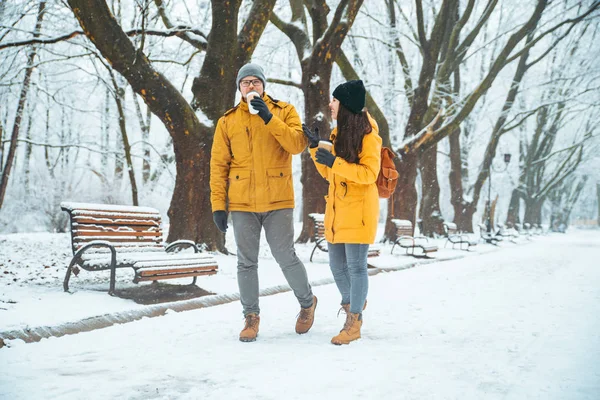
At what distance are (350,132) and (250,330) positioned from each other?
1690mm

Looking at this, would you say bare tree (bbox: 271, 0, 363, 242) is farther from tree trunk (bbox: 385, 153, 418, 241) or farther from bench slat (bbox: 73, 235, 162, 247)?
bench slat (bbox: 73, 235, 162, 247)

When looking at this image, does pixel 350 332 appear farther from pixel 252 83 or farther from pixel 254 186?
pixel 252 83

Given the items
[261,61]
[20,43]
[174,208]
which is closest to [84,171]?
[261,61]

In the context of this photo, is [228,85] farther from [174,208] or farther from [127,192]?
[127,192]

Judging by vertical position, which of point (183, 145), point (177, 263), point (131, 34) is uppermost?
point (131, 34)

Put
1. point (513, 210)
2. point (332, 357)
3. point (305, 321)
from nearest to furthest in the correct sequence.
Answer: point (332, 357)
point (305, 321)
point (513, 210)

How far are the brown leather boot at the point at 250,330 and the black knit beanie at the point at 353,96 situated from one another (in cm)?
178

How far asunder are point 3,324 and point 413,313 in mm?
3546

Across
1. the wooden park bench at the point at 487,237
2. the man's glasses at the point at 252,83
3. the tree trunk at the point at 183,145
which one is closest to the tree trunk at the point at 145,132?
the tree trunk at the point at 183,145

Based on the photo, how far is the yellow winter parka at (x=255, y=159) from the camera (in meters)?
3.70

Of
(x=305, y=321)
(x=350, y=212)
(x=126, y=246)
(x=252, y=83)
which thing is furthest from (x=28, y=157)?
(x=350, y=212)

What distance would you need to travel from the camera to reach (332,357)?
3170 mm

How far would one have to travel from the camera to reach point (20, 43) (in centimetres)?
951

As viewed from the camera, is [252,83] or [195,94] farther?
[195,94]
